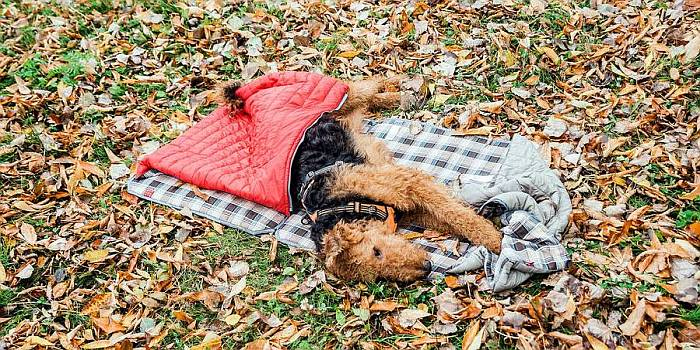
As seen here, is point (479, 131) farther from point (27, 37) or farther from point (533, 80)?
point (27, 37)

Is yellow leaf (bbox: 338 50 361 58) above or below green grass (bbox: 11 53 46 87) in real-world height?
above

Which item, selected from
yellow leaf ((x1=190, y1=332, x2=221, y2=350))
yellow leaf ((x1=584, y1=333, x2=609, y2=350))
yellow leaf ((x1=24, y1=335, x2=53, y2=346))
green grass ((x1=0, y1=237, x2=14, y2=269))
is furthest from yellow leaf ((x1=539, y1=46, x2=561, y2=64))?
green grass ((x1=0, y1=237, x2=14, y2=269))

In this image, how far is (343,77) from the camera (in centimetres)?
656

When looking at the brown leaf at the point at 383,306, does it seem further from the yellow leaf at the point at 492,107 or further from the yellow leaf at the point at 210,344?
the yellow leaf at the point at 492,107

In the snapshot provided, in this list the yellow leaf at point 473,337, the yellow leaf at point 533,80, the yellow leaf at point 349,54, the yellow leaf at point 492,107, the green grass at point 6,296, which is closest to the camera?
the yellow leaf at point 473,337

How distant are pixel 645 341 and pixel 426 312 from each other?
4.20ft

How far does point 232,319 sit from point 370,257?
105 cm

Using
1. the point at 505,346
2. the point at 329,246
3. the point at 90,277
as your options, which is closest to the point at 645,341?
the point at 505,346

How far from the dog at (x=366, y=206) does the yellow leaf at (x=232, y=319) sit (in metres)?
0.71

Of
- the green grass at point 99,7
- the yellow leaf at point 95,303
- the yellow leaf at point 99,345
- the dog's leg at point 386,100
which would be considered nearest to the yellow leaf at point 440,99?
the dog's leg at point 386,100

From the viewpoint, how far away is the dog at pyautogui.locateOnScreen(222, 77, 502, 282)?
4.14 metres

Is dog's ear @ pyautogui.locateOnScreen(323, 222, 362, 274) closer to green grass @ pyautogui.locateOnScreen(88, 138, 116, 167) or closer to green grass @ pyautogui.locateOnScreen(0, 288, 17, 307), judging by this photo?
green grass @ pyautogui.locateOnScreen(0, 288, 17, 307)

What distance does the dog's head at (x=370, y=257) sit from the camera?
4.11 m

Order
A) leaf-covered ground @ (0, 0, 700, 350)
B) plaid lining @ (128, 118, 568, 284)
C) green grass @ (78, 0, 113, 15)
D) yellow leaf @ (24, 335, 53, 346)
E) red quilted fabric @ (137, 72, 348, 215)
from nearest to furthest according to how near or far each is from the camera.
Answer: leaf-covered ground @ (0, 0, 700, 350) < yellow leaf @ (24, 335, 53, 346) < plaid lining @ (128, 118, 568, 284) < red quilted fabric @ (137, 72, 348, 215) < green grass @ (78, 0, 113, 15)
